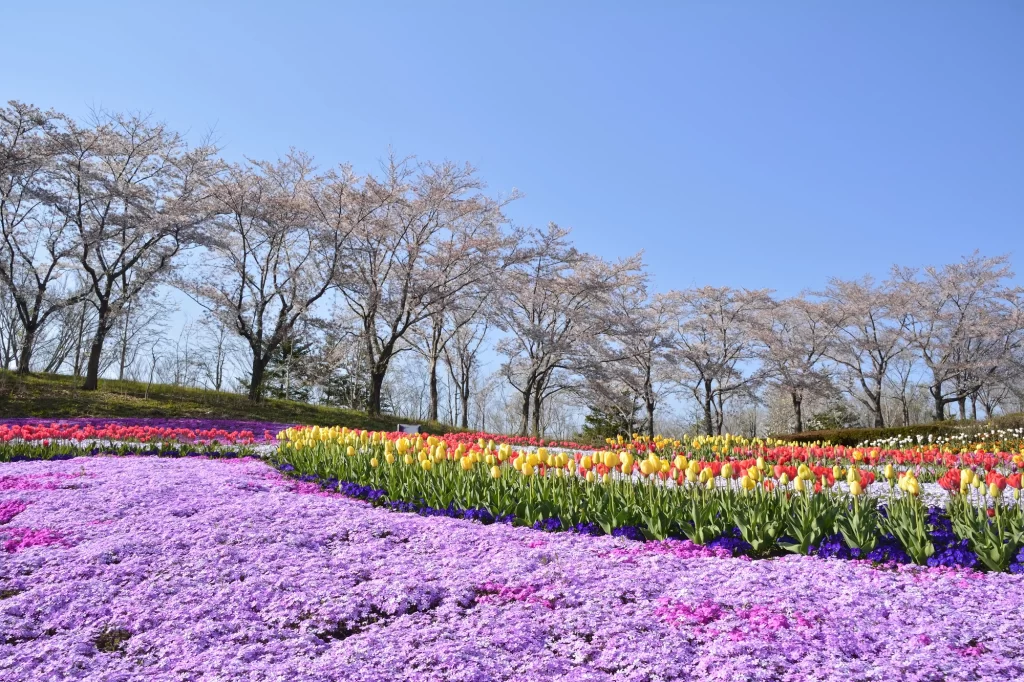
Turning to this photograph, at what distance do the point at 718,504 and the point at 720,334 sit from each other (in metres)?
32.1

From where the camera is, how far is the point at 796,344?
37844 mm

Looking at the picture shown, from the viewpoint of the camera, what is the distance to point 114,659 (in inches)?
127

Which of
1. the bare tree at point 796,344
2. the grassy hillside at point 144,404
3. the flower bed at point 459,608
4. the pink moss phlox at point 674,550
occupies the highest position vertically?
the bare tree at point 796,344

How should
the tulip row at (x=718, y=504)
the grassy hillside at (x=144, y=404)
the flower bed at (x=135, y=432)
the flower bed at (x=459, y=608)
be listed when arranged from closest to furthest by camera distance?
the flower bed at (x=459, y=608) < the tulip row at (x=718, y=504) < the flower bed at (x=135, y=432) < the grassy hillside at (x=144, y=404)

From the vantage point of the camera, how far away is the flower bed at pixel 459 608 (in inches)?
119

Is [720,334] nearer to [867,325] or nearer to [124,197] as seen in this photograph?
[867,325]

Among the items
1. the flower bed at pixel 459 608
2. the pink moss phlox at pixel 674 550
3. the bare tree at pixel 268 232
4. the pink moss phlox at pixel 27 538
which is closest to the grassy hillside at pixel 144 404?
the bare tree at pixel 268 232

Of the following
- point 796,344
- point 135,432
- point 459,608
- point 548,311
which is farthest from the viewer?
point 796,344

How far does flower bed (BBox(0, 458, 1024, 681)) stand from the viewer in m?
3.04

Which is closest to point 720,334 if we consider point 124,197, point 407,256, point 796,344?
point 796,344

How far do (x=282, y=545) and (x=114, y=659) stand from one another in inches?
64.0

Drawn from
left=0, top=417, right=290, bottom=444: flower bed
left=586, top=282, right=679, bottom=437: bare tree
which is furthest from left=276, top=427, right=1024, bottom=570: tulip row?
left=586, top=282, right=679, bottom=437: bare tree

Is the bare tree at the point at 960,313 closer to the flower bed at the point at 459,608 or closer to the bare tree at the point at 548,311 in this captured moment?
the bare tree at the point at 548,311

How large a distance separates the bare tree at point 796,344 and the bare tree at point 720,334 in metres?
0.85
